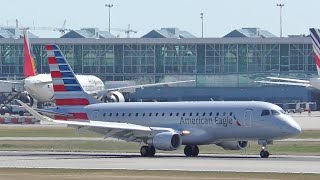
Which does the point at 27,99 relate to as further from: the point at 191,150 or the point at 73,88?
the point at 191,150

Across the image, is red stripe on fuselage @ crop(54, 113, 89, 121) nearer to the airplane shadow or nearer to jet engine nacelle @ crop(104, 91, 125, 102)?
the airplane shadow

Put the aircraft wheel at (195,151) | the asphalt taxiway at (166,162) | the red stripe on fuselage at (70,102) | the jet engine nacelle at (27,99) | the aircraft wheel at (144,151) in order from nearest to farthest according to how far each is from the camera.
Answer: the asphalt taxiway at (166,162) → the aircraft wheel at (144,151) → the aircraft wheel at (195,151) → the red stripe on fuselage at (70,102) → the jet engine nacelle at (27,99)

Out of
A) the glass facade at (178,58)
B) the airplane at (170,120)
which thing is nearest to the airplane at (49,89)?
the glass facade at (178,58)

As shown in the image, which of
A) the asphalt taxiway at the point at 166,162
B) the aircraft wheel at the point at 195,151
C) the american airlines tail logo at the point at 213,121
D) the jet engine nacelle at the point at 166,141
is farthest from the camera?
the aircraft wheel at the point at 195,151

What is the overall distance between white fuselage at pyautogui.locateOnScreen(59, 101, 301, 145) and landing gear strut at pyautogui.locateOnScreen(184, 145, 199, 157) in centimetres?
51

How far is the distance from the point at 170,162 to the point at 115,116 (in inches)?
486

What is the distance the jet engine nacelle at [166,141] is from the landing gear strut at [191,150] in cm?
89

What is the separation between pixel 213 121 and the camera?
226 feet

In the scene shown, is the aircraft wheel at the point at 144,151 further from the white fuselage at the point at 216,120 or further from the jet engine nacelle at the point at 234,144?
the jet engine nacelle at the point at 234,144

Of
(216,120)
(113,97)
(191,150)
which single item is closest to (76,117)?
(191,150)

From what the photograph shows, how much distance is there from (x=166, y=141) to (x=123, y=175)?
1638 cm

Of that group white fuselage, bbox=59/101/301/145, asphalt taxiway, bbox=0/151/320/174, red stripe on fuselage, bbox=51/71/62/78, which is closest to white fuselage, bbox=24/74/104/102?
red stripe on fuselage, bbox=51/71/62/78

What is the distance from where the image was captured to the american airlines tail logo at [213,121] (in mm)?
68188

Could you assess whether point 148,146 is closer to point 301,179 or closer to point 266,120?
point 266,120
